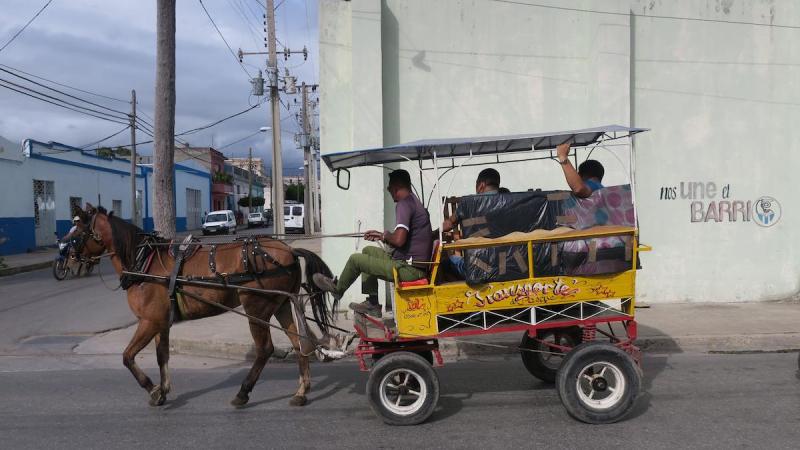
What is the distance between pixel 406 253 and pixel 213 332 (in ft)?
14.3

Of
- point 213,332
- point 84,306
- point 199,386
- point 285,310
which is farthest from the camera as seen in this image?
point 84,306

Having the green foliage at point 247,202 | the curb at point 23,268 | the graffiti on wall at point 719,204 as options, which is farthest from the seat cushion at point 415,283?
the green foliage at point 247,202

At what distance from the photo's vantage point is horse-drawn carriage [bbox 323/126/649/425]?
15.3 ft

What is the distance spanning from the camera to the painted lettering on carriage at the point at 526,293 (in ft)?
15.6

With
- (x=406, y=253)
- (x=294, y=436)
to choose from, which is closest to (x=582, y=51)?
(x=406, y=253)

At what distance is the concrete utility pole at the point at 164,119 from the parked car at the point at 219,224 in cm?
3014

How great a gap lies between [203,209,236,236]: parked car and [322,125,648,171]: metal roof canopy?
1333 inches

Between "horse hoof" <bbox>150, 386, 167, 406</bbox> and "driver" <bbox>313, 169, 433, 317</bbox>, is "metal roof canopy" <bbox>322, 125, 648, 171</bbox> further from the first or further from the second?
"horse hoof" <bbox>150, 386, 167, 406</bbox>

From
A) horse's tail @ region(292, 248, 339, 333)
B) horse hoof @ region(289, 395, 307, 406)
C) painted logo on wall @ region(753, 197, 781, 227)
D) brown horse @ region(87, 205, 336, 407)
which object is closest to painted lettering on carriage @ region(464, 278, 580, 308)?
horse's tail @ region(292, 248, 339, 333)

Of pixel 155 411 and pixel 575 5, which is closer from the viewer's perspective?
pixel 155 411

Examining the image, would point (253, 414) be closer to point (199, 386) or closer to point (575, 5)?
point (199, 386)

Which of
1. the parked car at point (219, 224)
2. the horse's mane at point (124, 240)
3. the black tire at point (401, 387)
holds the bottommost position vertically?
the black tire at point (401, 387)

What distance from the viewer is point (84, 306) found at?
453 inches

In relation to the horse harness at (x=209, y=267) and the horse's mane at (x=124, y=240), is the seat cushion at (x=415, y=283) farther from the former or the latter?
the horse's mane at (x=124, y=240)
